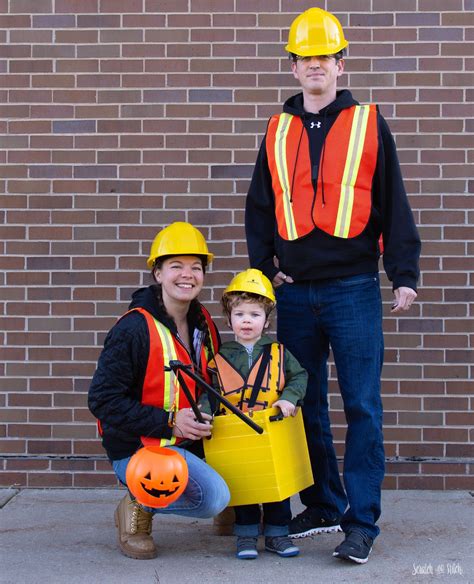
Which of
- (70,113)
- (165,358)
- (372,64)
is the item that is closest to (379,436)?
(165,358)

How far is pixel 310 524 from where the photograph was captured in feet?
15.1

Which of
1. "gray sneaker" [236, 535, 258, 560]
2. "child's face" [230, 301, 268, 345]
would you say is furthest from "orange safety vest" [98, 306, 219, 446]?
"gray sneaker" [236, 535, 258, 560]

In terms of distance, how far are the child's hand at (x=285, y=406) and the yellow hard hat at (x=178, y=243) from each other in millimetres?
794

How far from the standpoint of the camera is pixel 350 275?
14.3 ft

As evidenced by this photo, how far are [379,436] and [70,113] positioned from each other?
2.62 meters

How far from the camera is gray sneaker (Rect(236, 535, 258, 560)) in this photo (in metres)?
4.25

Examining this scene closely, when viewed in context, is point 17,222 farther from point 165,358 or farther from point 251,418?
point 251,418

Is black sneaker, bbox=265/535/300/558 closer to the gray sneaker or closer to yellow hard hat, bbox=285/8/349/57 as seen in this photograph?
the gray sneaker

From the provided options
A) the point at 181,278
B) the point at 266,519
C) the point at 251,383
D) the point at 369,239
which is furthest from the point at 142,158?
the point at 266,519

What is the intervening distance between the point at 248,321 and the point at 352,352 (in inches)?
19.2

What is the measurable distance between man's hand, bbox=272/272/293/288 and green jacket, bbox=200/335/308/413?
284mm

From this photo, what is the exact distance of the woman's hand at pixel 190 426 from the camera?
4164 mm

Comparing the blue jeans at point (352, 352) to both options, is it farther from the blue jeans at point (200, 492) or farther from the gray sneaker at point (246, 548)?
the blue jeans at point (200, 492)

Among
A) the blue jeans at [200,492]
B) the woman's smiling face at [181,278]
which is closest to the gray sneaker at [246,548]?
the blue jeans at [200,492]
